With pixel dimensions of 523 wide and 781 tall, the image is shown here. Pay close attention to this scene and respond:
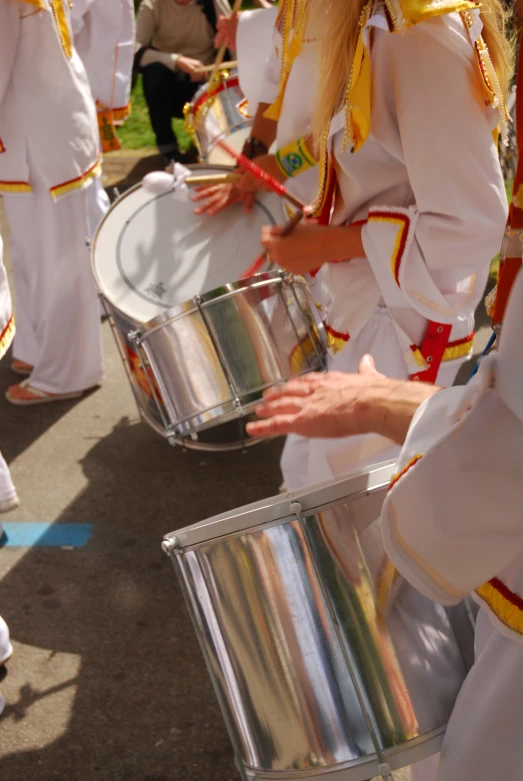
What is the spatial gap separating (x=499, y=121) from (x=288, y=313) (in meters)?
0.71

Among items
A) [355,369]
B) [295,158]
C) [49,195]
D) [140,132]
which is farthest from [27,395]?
[140,132]

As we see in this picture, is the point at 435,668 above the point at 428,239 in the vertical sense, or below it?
below

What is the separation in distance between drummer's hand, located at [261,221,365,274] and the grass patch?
4746mm

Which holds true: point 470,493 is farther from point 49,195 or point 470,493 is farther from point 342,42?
point 49,195

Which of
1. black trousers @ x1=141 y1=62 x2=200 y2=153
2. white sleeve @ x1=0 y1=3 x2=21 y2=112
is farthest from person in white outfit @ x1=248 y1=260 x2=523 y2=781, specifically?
black trousers @ x1=141 y1=62 x2=200 y2=153

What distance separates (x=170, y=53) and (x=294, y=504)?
5.61 meters

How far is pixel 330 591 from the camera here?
4.33 ft

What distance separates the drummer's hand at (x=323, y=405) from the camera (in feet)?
4.01

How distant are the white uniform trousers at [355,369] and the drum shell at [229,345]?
0.16 metres

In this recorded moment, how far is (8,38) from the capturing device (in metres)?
2.97

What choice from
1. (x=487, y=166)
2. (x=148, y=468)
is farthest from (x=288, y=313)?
(x=148, y=468)

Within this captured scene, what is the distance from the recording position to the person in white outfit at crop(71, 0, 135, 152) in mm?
3883

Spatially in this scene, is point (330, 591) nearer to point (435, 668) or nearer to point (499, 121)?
point (435, 668)

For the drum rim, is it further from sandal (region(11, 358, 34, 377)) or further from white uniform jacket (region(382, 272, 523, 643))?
sandal (region(11, 358, 34, 377))
